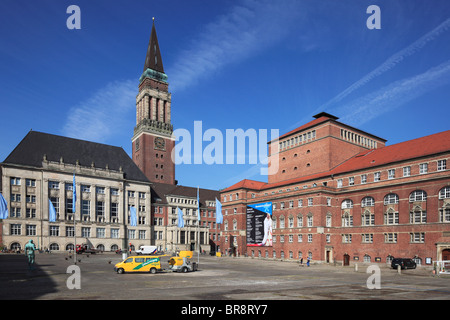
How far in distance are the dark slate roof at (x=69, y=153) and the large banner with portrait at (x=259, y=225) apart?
33.5 metres

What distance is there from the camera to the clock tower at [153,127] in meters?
116

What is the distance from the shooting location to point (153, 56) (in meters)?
130

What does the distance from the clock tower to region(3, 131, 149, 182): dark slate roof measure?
618 inches

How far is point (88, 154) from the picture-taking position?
91500mm

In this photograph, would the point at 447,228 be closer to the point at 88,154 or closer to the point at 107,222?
the point at 107,222

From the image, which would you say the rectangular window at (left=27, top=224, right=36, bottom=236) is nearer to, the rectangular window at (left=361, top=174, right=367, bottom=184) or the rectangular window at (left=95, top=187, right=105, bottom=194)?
the rectangular window at (left=95, top=187, right=105, bottom=194)

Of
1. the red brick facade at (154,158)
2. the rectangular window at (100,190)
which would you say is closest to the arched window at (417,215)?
the rectangular window at (100,190)

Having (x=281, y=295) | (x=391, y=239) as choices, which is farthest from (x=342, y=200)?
(x=281, y=295)

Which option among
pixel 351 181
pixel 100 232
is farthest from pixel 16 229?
pixel 351 181

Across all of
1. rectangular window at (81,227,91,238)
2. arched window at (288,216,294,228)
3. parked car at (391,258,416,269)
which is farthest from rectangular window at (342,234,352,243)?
rectangular window at (81,227,91,238)

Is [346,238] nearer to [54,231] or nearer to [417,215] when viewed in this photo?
[417,215]

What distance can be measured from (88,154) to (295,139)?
50.2 m

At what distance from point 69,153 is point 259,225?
47.6 m

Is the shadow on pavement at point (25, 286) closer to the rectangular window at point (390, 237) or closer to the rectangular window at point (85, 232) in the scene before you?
the rectangular window at point (390, 237)
